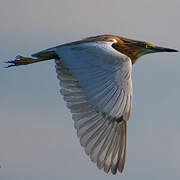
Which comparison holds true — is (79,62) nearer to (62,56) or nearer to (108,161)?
(62,56)

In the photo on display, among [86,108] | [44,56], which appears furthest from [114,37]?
[86,108]

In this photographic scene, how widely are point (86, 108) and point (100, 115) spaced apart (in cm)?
26

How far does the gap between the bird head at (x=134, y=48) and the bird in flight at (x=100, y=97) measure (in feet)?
3.84

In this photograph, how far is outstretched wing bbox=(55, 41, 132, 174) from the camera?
314 inches

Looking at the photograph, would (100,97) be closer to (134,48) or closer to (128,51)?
(128,51)

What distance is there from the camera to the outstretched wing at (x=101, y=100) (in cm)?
797

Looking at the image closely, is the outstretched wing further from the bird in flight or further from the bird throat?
the bird throat

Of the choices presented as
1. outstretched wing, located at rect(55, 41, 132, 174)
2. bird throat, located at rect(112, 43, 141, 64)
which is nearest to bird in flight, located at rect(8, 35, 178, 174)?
outstretched wing, located at rect(55, 41, 132, 174)

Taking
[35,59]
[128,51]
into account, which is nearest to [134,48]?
[128,51]

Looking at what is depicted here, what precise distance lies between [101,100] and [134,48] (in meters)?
2.73

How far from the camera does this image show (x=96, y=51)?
28.6ft

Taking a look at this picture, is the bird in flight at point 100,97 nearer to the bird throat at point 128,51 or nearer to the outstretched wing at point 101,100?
the outstretched wing at point 101,100

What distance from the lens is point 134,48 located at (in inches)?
413

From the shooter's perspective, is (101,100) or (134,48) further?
(134,48)
